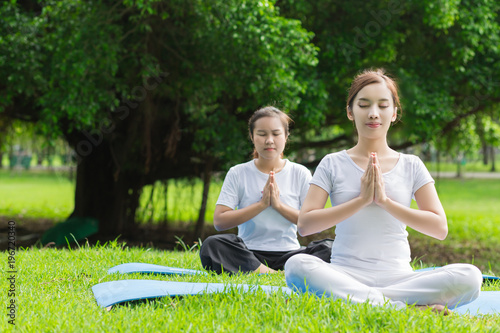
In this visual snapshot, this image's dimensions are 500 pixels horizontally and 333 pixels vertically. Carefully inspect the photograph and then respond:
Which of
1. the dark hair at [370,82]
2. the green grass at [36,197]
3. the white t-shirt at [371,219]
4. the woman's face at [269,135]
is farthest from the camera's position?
the green grass at [36,197]

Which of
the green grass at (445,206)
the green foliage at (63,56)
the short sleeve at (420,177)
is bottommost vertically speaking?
the green grass at (445,206)

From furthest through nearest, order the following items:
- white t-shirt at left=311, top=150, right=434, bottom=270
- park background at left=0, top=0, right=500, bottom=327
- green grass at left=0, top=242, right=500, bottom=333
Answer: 1. park background at left=0, top=0, right=500, bottom=327
2. white t-shirt at left=311, top=150, right=434, bottom=270
3. green grass at left=0, top=242, right=500, bottom=333

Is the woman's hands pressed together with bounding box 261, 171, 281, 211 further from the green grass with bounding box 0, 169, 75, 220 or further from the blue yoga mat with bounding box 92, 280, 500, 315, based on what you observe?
the green grass with bounding box 0, 169, 75, 220

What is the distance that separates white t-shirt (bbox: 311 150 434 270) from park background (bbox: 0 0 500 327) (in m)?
2.02

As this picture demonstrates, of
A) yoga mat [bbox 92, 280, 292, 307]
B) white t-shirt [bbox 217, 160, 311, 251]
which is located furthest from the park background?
yoga mat [bbox 92, 280, 292, 307]

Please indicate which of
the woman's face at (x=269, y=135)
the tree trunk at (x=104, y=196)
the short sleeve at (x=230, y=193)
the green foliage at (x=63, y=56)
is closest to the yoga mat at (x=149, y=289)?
the short sleeve at (x=230, y=193)

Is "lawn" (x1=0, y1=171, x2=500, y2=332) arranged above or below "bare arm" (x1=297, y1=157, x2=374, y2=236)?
below

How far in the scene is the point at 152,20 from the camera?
7973mm

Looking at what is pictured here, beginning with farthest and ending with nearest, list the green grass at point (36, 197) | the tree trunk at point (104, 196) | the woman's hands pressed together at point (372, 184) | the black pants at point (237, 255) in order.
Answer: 1. the green grass at point (36, 197)
2. the tree trunk at point (104, 196)
3. the black pants at point (237, 255)
4. the woman's hands pressed together at point (372, 184)

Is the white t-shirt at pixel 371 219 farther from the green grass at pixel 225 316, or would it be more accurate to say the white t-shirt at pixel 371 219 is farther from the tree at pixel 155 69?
the tree at pixel 155 69

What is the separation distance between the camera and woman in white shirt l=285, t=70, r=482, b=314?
9.74 ft

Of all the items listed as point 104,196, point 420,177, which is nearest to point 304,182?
point 420,177

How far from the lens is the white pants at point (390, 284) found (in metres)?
2.97

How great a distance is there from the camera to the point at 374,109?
3125 mm
